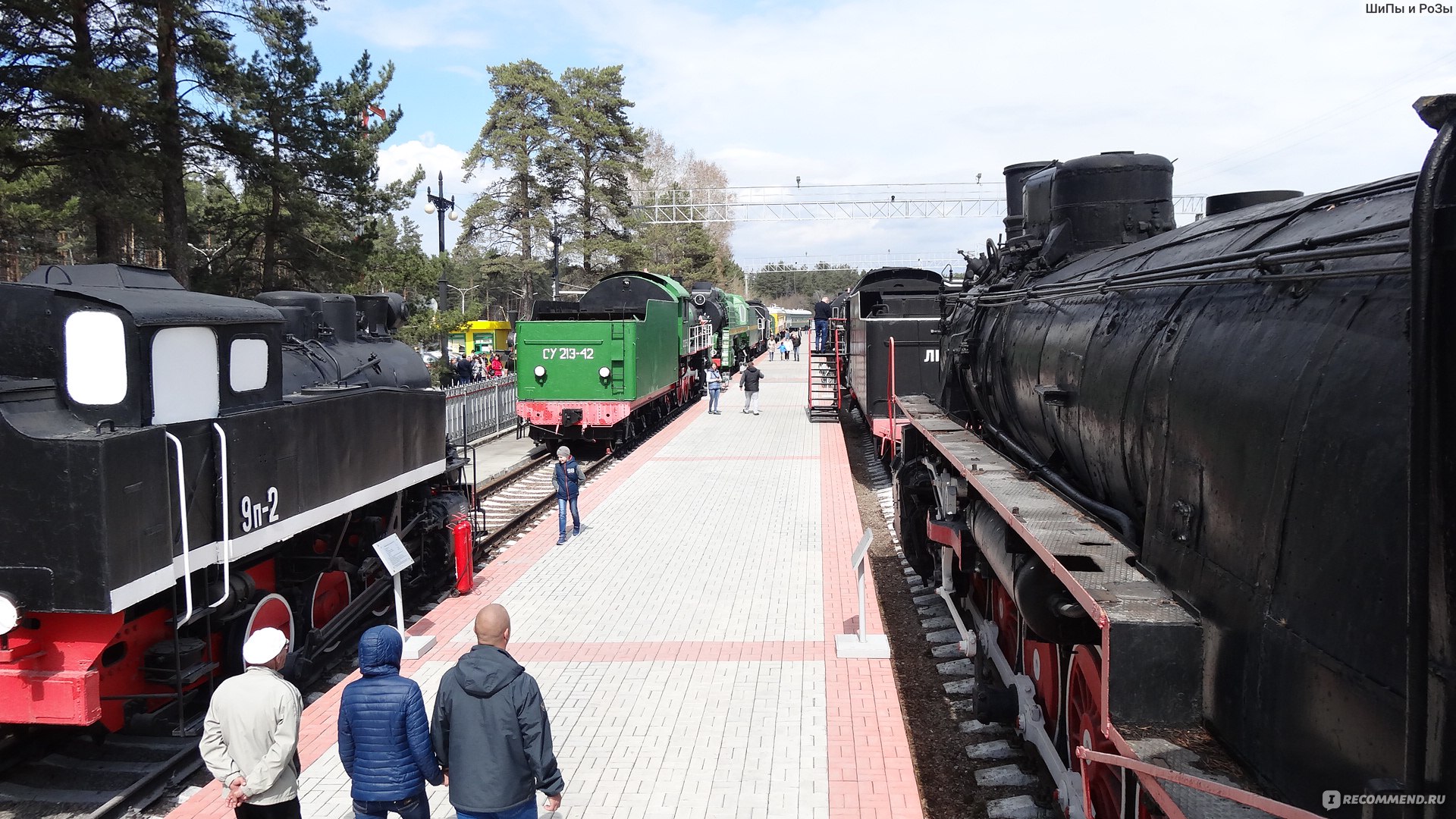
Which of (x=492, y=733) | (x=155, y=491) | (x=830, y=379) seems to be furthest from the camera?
(x=830, y=379)

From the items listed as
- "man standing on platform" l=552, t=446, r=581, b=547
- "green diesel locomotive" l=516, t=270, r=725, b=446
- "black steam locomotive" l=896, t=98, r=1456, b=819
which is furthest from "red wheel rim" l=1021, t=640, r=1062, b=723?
"green diesel locomotive" l=516, t=270, r=725, b=446

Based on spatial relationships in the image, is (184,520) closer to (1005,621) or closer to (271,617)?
(271,617)

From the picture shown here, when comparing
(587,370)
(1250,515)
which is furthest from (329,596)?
(587,370)

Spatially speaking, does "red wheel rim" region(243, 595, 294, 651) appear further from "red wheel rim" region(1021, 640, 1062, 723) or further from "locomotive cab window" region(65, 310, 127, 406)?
"red wheel rim" region(1021, 640, 1062, 723)

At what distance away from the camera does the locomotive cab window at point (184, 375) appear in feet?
17.7

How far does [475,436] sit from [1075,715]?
671 inches

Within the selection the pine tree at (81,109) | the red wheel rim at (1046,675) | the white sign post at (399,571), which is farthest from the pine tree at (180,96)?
the red wheel rim at (1046,675)

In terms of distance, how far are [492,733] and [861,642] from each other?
166 inches

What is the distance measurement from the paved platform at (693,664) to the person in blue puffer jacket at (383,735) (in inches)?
53.9

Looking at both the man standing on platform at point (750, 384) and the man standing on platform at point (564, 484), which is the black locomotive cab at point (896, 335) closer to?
the man standing on platform at point (564, 484)

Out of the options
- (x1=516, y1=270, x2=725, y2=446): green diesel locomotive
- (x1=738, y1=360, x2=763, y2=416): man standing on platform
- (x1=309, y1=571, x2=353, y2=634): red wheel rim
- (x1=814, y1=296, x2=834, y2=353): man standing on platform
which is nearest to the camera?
(x1=309, y1=571, x2=353, y2=634): red wheel rim

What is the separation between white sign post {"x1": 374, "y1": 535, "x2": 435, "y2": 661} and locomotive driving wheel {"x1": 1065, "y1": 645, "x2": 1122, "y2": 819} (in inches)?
195

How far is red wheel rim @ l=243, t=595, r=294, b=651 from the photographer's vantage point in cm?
634

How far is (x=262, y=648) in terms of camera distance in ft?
13.3
